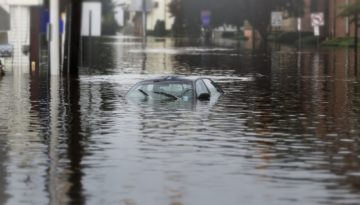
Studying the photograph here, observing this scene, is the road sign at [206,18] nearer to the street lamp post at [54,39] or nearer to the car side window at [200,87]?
the street lamp post at [54,39]

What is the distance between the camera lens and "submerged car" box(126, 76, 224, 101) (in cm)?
2756

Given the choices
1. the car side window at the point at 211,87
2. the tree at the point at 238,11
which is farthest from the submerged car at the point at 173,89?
the tree at the point at 238,11

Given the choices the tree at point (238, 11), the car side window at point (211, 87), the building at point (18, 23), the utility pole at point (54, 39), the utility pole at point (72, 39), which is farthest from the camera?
the tree at point (238, 11)

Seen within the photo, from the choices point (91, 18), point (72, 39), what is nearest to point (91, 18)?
point (91, 18)

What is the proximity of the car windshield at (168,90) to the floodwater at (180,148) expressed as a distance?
857mm

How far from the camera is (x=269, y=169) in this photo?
45.7ft

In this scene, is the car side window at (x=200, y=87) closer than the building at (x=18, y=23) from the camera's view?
Yes

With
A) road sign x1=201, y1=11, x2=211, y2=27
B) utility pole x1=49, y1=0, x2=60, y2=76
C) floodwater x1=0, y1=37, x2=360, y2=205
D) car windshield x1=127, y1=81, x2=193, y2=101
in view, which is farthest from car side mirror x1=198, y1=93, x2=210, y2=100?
road sign x1=201, y1=11, x2=211, y2=27

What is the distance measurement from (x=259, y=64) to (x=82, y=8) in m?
14.9

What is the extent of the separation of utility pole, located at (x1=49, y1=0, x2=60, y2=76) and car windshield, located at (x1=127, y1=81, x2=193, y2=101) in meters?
11.5

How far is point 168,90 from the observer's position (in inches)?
1100

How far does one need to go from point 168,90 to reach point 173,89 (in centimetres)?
15

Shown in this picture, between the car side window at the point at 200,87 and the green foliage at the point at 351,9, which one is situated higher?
the green foliage at the point at 351,9

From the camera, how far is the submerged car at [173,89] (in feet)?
90.4
